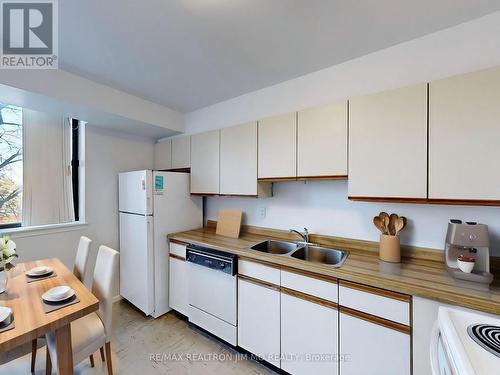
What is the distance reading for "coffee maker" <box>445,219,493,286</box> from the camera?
1.22 meters

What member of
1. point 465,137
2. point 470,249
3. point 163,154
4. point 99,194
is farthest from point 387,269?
point 99,194

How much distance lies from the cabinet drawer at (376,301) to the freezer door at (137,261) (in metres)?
1.91

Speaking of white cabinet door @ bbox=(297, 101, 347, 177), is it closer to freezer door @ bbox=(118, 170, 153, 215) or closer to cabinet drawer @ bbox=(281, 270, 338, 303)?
cabinet drawer @ bbox=(281, 270, 338, 303)

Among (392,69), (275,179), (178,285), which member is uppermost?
(392,69)

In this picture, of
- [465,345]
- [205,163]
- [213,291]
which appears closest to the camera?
[465,345]

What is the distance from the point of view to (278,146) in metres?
1.97

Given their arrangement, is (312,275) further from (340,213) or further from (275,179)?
(275,179)

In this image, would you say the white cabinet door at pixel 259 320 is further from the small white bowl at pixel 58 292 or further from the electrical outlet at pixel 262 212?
the small white bowl at pixel 58 292

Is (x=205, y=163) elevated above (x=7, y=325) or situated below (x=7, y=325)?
above

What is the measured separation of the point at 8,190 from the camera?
220cm

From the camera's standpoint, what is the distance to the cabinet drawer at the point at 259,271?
1691 mm

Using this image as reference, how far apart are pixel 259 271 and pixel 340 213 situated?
86 centimetres

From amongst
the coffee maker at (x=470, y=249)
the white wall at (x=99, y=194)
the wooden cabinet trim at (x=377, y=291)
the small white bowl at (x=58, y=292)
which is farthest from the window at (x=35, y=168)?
the coffee maker at (x=470, y=249)

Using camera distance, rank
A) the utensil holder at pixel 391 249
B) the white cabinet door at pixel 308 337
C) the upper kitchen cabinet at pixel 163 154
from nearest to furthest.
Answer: the white cabinet door at pixel 308 337 → the utensil holder at pixel 391 249 → the upper kitchen cabinet at pixel 163 154
